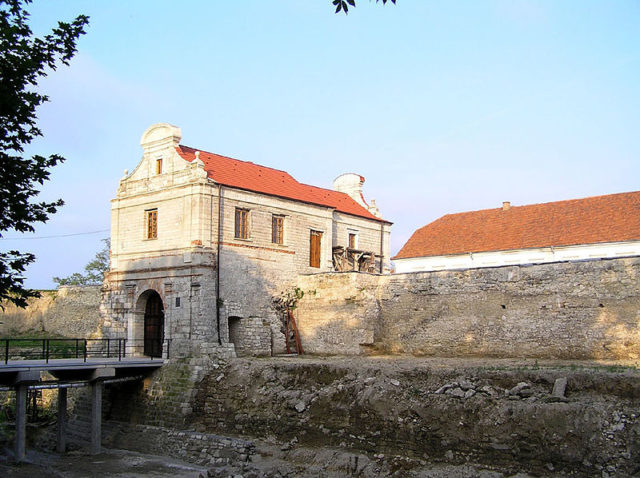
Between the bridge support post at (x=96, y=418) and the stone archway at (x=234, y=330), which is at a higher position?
the stone archway at (x=234, y=330)

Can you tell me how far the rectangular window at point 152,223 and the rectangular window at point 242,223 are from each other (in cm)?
332

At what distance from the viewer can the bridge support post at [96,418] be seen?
20891 millimetres

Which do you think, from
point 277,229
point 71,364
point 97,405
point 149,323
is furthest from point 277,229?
point 71,364

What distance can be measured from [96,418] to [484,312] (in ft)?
42.9

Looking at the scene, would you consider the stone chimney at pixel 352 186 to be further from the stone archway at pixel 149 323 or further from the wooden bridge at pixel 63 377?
the wooden bridge at pixel 63 377

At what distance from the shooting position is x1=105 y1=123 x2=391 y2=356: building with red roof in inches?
993

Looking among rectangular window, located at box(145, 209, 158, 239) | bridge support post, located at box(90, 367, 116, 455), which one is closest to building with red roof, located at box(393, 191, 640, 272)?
rectangular window, located at box(145, 209, 158, 239)

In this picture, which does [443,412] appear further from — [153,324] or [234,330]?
[153,324]

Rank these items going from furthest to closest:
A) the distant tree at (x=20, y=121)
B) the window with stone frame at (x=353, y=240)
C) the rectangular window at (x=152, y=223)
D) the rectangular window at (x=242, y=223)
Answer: the window with stone frame at (x=353, y=240), the rectangular window at (x=152, y=223), the rectangular window at (x=242, y=223), the distant tree at (x=20, y=121)

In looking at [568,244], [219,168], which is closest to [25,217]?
[219,168]

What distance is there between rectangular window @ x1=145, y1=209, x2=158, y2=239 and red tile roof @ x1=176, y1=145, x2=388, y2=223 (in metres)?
2.65

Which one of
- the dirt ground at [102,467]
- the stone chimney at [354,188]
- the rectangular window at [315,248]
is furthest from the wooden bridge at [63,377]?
the stone chimney at [354,188]

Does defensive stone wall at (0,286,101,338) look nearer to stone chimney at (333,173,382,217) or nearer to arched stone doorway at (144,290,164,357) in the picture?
arched stone doorway at (144,290,164,357)

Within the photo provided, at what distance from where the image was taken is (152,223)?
27.4 meters
